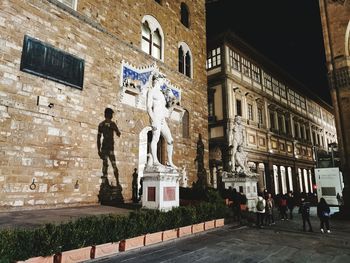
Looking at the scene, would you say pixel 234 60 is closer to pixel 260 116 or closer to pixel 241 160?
pixel 260 116

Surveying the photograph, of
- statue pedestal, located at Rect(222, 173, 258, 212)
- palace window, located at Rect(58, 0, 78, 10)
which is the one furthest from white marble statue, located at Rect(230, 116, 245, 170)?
palace window, located at Rect(58, 0, 78, 10)

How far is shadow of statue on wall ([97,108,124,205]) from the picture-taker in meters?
10.9

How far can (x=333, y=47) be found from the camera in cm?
1419

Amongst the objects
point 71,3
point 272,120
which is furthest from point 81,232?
point 272,120

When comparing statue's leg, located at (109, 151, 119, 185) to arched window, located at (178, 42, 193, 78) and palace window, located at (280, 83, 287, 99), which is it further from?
palace window, located at (280, 83, 287, 99)

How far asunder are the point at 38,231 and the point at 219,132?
18491 mm

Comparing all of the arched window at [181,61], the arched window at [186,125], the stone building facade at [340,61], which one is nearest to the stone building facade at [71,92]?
the arched window at [186,125]

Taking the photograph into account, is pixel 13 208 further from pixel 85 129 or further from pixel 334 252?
pixel 334 252

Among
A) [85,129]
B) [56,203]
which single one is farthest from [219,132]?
[56,203]

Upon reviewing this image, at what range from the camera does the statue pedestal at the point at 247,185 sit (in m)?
13.6

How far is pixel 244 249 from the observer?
222 inches

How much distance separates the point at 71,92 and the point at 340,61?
13.9 m

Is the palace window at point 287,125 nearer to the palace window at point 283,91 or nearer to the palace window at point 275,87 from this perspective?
the palace window at point 283,91

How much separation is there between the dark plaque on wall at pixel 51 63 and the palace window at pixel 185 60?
8.06 metres
